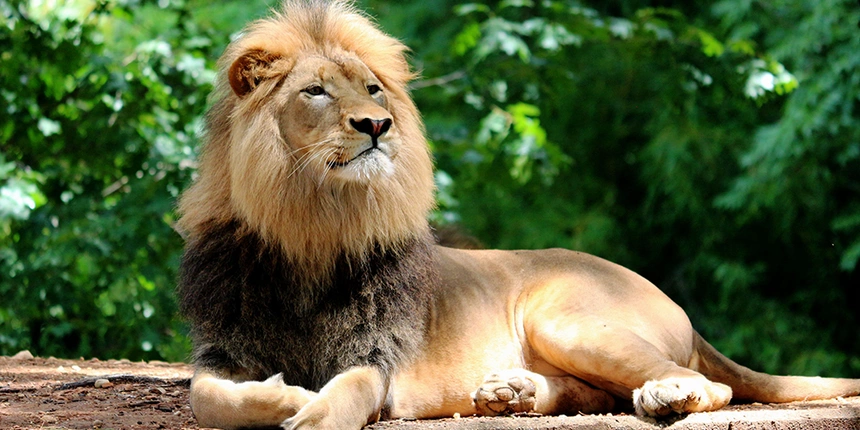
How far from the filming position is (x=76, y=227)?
5758mm

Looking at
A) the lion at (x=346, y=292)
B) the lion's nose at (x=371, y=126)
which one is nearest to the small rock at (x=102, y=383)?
the lion at (x=346, y=292)

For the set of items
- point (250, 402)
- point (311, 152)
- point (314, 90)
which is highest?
point (314, 90)

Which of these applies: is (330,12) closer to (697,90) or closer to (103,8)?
(103,8)

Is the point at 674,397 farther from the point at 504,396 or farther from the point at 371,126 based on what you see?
the point at 371,126

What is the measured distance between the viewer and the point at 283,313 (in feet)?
10.1

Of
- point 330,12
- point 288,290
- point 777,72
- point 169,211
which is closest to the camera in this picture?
point 288,290

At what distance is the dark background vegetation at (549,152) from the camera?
19.3 ft

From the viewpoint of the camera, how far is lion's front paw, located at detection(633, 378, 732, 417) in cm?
297

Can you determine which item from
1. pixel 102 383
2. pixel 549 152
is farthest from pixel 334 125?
pixel 549 152

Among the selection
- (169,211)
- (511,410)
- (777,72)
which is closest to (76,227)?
(169,211)

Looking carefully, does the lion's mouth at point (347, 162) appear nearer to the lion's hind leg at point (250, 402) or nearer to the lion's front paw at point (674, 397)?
the lion's hind leg at point (250, 402)

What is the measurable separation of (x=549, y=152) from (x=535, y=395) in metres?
4.52

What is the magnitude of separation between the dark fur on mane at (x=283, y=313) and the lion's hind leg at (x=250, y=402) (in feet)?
0.55

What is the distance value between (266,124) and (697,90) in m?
5.85
